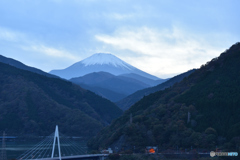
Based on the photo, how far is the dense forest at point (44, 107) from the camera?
118562 mm

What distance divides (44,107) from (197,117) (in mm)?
73828

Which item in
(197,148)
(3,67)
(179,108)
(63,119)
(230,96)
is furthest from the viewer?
(3,67)

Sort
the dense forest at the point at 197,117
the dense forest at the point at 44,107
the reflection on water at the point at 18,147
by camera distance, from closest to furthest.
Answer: the dense forest at the point at 197,117 < the reflection on water at the point at 18,147 < the dense forest at the point at 44,107

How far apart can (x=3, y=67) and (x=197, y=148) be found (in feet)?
378

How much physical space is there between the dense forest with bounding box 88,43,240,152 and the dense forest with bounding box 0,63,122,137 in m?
39.3

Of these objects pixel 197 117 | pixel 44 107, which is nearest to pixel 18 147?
pixel 197 117

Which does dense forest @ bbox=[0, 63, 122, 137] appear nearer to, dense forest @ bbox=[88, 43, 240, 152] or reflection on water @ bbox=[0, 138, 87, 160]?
reflection on water @ bbox=[0, 138, 87, 160]

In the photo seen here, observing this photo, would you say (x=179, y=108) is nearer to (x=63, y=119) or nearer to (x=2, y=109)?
(x=63, y=119)

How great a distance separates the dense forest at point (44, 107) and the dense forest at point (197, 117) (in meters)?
39.3

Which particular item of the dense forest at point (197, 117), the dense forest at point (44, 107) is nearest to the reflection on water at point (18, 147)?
the dense forest at point (44, 107)

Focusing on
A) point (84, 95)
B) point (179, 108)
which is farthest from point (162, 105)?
point (84, 95)

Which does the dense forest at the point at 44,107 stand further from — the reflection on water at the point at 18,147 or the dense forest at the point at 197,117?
the dense forest at the point at 197,117

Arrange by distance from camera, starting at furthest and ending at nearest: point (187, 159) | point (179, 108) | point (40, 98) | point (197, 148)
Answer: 1. point (40, 98)
2. point (179, 108)
3. point (197, 148)
4. point (187, 159)

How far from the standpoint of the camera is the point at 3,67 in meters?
157
